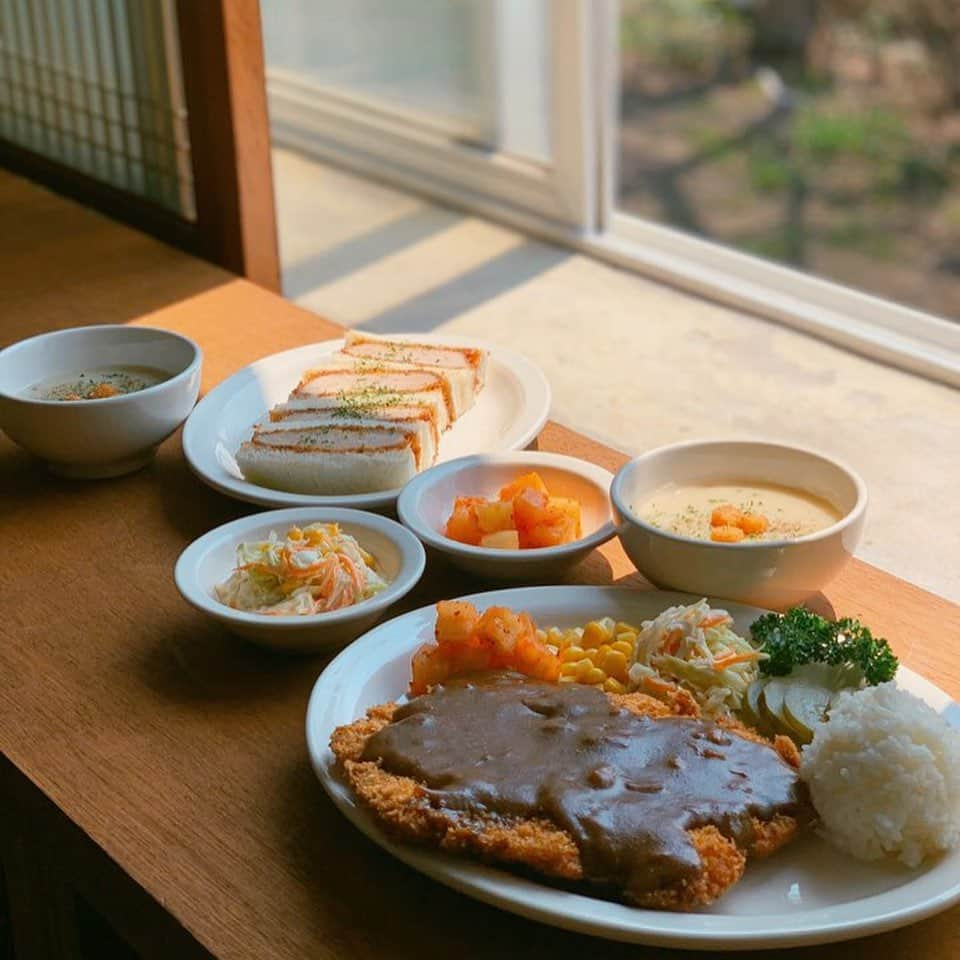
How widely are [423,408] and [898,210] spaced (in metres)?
5.87

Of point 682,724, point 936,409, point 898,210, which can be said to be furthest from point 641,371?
point 898,210

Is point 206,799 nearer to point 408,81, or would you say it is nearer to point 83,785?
point 83,785

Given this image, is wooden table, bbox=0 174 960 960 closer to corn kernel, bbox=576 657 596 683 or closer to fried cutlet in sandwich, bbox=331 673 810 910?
fried cutlet in sandwich, bbox=331 673 810 910

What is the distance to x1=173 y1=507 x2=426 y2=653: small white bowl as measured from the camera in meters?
1.25

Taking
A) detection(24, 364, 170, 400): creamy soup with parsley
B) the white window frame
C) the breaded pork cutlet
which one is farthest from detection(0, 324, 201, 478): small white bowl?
the white window frame

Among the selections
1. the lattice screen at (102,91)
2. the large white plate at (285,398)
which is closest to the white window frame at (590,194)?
the lattice screen at (102,91)

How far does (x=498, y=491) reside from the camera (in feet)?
4.95

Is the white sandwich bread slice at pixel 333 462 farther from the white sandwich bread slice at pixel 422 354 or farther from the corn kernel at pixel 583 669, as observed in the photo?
the corn kernel at pixel 583 669

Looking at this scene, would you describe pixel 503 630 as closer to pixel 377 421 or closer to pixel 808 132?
pixel 377 421

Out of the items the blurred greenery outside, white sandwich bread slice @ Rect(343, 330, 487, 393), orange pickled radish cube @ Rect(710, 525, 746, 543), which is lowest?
the blurred greenery outside

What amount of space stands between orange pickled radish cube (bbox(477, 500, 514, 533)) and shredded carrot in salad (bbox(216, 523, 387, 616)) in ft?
0.40

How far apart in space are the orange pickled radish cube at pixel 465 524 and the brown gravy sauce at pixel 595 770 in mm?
276

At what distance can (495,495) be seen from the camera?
1507 mm

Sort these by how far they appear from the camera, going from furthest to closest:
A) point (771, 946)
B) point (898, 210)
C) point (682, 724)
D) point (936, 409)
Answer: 1. point (898, 210)
2. point (936, 409)
3. point (682, 724)
4. point (771, 946)
